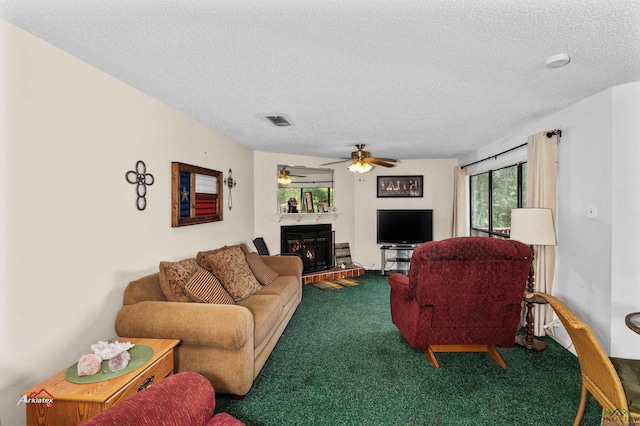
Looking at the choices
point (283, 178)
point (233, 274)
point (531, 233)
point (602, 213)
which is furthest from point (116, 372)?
point (283, 178)

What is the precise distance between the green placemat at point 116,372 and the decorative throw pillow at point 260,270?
175cm

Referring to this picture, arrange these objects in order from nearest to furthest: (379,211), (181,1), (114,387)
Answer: (181,1)
(114,387)
(379,211)

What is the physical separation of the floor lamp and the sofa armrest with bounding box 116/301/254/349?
8.28ft

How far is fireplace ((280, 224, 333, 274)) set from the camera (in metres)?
5.66

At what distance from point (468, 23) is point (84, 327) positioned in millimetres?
3054

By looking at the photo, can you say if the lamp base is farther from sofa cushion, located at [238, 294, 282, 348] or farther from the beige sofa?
the beige sofa

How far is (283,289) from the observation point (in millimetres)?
3477

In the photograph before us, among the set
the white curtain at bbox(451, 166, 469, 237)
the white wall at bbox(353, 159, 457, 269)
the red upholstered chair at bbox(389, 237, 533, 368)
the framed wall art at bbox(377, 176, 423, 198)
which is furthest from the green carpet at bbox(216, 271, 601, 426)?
the framed wall art at bbox(377, 176, 423, 198)

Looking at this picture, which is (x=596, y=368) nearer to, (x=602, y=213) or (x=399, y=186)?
(x=602, y=213)

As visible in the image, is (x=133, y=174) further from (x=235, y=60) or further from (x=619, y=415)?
(x=619, y=415)

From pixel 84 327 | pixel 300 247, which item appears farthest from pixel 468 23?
pixel 300 247

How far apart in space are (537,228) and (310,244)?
381 cm

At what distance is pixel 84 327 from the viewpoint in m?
2.11

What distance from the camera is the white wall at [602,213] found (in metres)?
2.49
